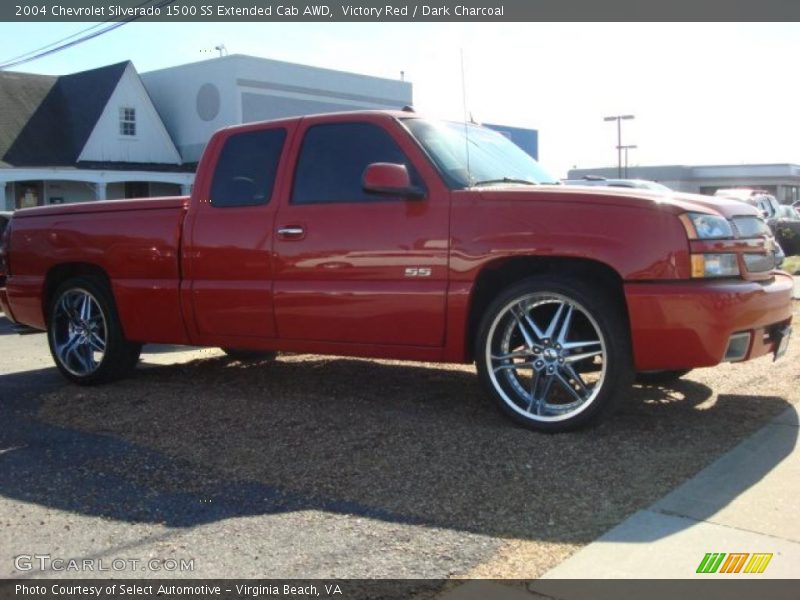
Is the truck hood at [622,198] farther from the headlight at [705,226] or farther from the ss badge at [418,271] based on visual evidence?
the ss badge at [418,271]

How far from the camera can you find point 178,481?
178 inches

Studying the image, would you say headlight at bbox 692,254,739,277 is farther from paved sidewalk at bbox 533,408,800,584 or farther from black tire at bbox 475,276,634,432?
paved sidewalk at bbox 533,408,800,584

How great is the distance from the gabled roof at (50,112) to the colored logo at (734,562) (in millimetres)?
Answer: 27610

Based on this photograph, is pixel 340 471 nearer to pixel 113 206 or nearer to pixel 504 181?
pixel 504 181

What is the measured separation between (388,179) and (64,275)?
3.43 meters

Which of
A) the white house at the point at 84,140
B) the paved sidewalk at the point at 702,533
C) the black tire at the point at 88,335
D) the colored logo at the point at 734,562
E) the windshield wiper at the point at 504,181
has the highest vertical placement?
the white house at the point at 84,140

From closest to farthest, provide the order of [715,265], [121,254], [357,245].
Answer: [715,265]
[357,245]
[121,254]

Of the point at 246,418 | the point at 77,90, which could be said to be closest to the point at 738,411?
the point at 246,418

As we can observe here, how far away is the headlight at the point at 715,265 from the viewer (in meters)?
4.71

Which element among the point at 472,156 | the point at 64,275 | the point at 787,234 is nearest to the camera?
the point at 472,156

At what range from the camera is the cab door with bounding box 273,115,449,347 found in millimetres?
5336

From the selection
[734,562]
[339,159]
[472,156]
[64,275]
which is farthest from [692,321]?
[64,275]

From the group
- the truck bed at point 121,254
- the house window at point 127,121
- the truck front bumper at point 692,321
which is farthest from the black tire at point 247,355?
the house window at point 127,121

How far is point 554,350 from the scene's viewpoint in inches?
199
